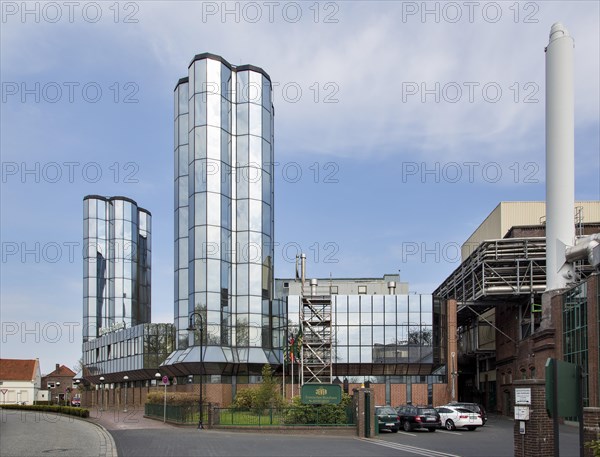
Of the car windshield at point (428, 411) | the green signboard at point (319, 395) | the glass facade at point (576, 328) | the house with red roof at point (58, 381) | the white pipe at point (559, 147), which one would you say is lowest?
the house with red roof at point (58, 381)

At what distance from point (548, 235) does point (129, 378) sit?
5024 centimetres

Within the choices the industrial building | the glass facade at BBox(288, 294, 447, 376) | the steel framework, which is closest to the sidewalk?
the industrial building

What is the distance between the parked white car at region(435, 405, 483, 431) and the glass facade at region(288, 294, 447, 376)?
880 inches

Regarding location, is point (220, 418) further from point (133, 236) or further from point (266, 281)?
point (133, 236)

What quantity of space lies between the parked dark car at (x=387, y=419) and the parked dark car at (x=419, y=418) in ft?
3.02

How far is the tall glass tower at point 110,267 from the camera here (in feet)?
321

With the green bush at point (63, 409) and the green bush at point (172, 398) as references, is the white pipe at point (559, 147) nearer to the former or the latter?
the green bush at point (172, 398)

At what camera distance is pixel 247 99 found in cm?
6431

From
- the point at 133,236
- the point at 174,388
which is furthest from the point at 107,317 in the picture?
the point at 174,388

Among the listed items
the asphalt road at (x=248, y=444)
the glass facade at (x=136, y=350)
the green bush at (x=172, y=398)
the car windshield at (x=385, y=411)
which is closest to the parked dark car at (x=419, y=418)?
the asphalt road at (x=248, y=444)

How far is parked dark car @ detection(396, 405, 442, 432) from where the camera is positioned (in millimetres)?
37375

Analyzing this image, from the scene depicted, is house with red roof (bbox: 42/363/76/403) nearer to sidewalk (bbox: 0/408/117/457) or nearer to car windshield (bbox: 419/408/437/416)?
sidewalk (bbox: 0/408/117/457)

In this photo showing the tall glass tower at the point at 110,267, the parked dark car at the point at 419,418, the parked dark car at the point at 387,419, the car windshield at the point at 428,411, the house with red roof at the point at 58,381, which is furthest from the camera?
the house with red roof at the point at 58,381

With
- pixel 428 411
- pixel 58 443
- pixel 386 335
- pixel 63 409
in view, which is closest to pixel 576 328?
pixel 428 411
